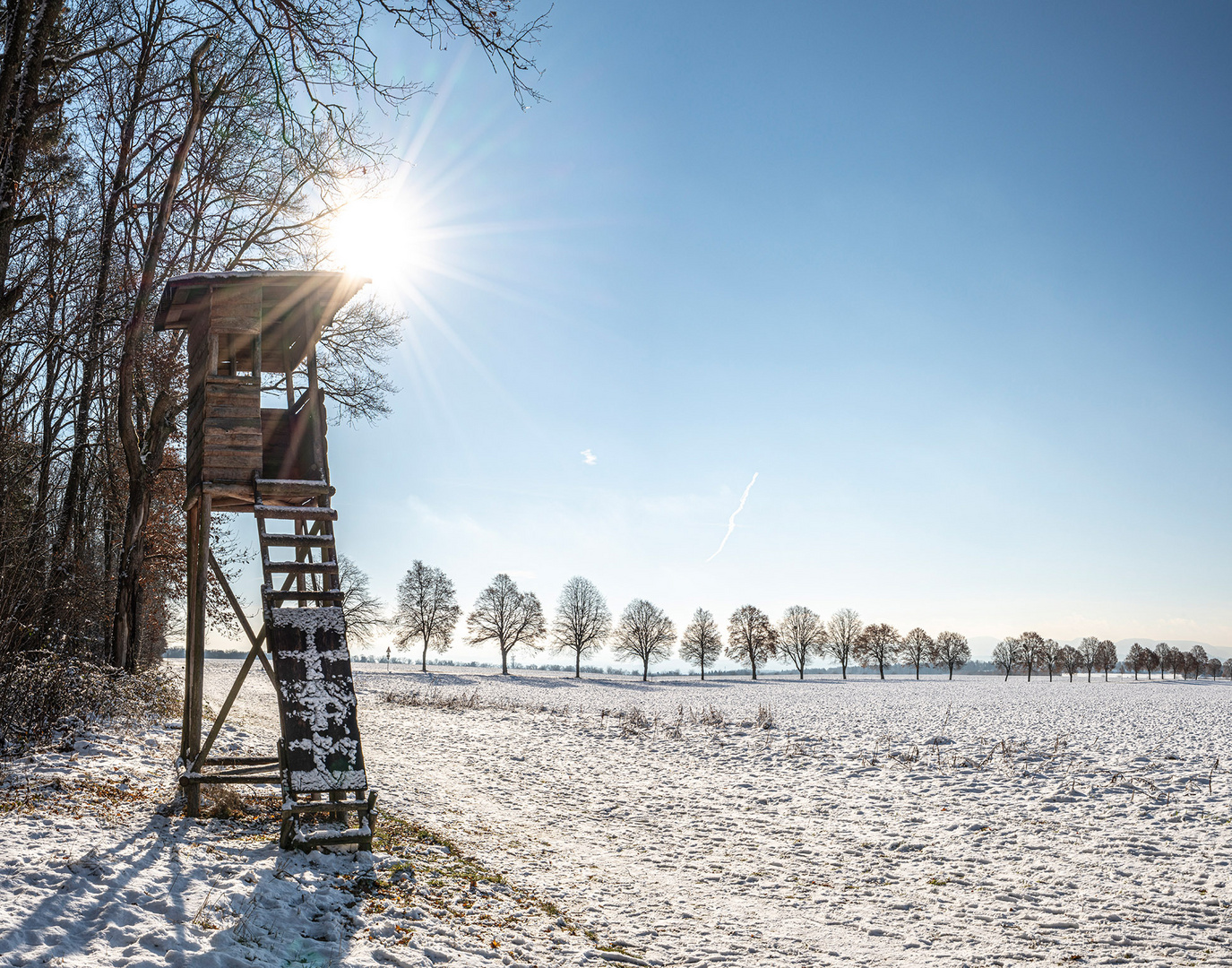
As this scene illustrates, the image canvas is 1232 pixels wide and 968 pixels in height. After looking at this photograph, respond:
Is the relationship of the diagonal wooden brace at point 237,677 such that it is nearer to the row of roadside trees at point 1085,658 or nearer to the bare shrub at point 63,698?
the bare shrub at point 63,698

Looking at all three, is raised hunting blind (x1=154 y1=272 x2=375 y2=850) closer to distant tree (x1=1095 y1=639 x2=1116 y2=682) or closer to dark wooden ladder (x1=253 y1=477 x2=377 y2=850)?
dark wooden ladder (x1=253 y1=477 x2=377 y2=850)

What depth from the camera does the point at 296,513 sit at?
8.88 meters

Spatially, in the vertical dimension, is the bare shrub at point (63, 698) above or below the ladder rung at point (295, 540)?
below

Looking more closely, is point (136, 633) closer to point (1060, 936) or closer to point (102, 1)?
point (102, 1)

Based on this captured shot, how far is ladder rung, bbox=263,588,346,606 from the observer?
840 centimetres

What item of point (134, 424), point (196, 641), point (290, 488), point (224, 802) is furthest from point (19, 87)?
point (134, 424)

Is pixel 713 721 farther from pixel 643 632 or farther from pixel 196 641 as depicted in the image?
pixel 643 632

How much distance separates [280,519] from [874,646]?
312 ft

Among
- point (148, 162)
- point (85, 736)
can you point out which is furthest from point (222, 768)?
point (148, 162)

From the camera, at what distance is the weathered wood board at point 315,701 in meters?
7.58

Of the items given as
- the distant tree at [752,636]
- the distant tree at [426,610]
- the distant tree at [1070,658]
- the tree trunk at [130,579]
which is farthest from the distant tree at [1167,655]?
the tree trunk at [130,579]

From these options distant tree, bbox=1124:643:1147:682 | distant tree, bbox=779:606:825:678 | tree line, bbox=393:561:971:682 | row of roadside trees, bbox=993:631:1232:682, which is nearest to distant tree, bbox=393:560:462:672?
tree line, bbox=393:561:971:682

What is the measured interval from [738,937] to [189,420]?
30.6 feet

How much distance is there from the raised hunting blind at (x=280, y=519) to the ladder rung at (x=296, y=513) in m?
0.01
